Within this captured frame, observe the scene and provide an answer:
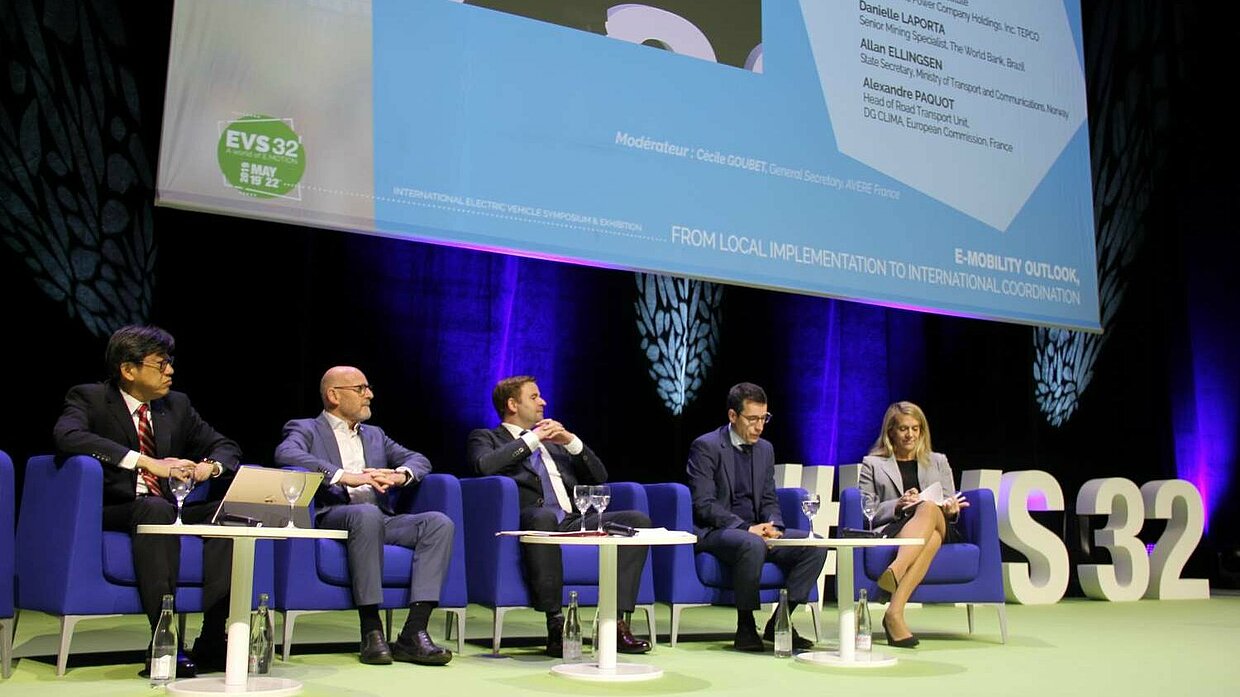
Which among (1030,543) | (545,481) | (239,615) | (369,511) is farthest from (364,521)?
(1030,543)

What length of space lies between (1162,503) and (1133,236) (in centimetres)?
205

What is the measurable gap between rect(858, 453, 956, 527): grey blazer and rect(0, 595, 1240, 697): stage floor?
0.54 meters

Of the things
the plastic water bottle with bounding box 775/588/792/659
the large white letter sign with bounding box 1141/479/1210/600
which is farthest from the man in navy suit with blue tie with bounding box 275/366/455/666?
the large white letter sign with bounding box 1141/479/1210/600

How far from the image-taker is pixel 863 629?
3.93 metres

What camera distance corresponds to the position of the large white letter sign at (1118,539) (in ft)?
22.6

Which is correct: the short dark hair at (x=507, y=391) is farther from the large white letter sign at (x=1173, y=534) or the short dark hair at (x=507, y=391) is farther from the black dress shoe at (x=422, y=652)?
the large white letter sign at (x=1173, y=534)

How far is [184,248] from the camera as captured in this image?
5176 millimetres

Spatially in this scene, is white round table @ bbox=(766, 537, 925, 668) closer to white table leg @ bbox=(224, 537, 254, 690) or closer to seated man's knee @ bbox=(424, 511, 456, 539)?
seated man's knee @ bbox=(424, 511, 456, 539)

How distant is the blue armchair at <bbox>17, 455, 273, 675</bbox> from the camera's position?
3201 millimetres

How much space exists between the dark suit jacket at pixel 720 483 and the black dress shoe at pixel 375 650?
1.30 meters

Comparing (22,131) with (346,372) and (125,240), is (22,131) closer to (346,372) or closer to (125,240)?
(125,240)

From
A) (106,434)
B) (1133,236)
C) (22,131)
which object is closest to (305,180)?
(106,434)

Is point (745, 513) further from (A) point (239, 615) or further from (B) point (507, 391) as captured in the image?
(A) point (239, 615)

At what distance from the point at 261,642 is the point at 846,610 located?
1.83 meters
